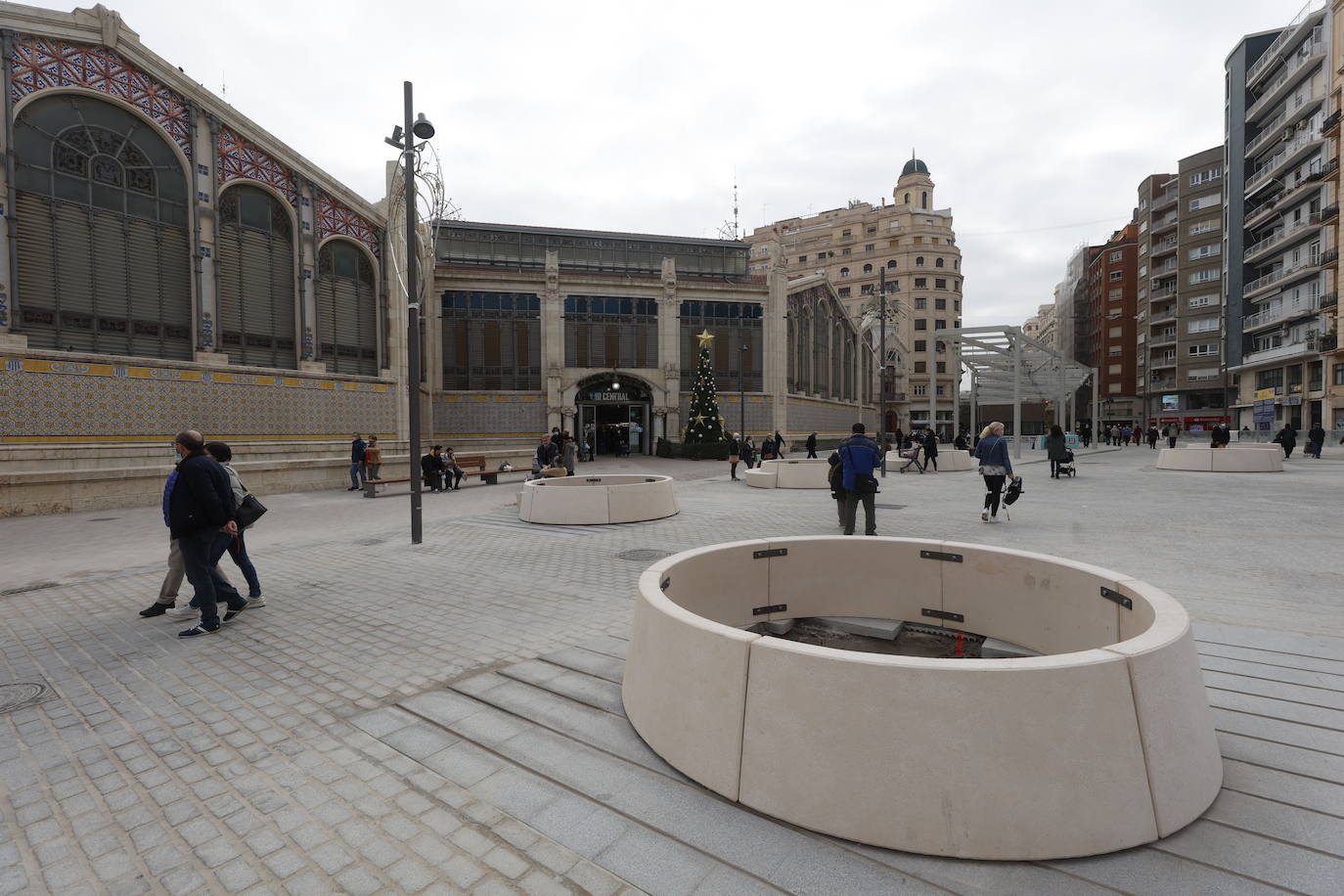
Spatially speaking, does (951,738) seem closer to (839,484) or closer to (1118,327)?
(839,484)

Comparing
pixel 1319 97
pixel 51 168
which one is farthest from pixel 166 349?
pixel 1319 97

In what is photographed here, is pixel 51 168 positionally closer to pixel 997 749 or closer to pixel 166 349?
pixel 166 349

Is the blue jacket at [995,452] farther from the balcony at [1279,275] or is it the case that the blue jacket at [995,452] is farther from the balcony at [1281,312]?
the balcony at [1281,312]

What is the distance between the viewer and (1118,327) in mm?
75688

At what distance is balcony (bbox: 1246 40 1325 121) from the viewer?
4106cm

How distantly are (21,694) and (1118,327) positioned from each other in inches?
3676

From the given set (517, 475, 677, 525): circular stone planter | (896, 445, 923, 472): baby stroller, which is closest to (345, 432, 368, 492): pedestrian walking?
(517, 475, 677, 525): circular stone planter

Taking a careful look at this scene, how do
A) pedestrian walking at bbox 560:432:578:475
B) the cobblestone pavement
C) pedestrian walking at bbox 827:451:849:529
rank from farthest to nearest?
pedestrian walking at bbox 560:432:578:475 → pedestrian walking at bbox 827:451:849:529 → the cobblestone pavement

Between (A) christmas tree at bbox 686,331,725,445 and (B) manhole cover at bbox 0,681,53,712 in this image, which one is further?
(A) christmas tree at bbox 686,331,725,445

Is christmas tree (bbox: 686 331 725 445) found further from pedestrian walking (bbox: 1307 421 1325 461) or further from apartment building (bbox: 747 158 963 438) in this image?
apartment building (bbox: 747 158 963 438)

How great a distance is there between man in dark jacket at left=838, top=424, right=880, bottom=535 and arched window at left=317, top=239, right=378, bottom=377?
21495 millimetres

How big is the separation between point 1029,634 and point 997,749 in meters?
2.59

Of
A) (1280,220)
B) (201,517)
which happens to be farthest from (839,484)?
(1280,220)

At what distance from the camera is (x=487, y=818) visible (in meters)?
2.78
